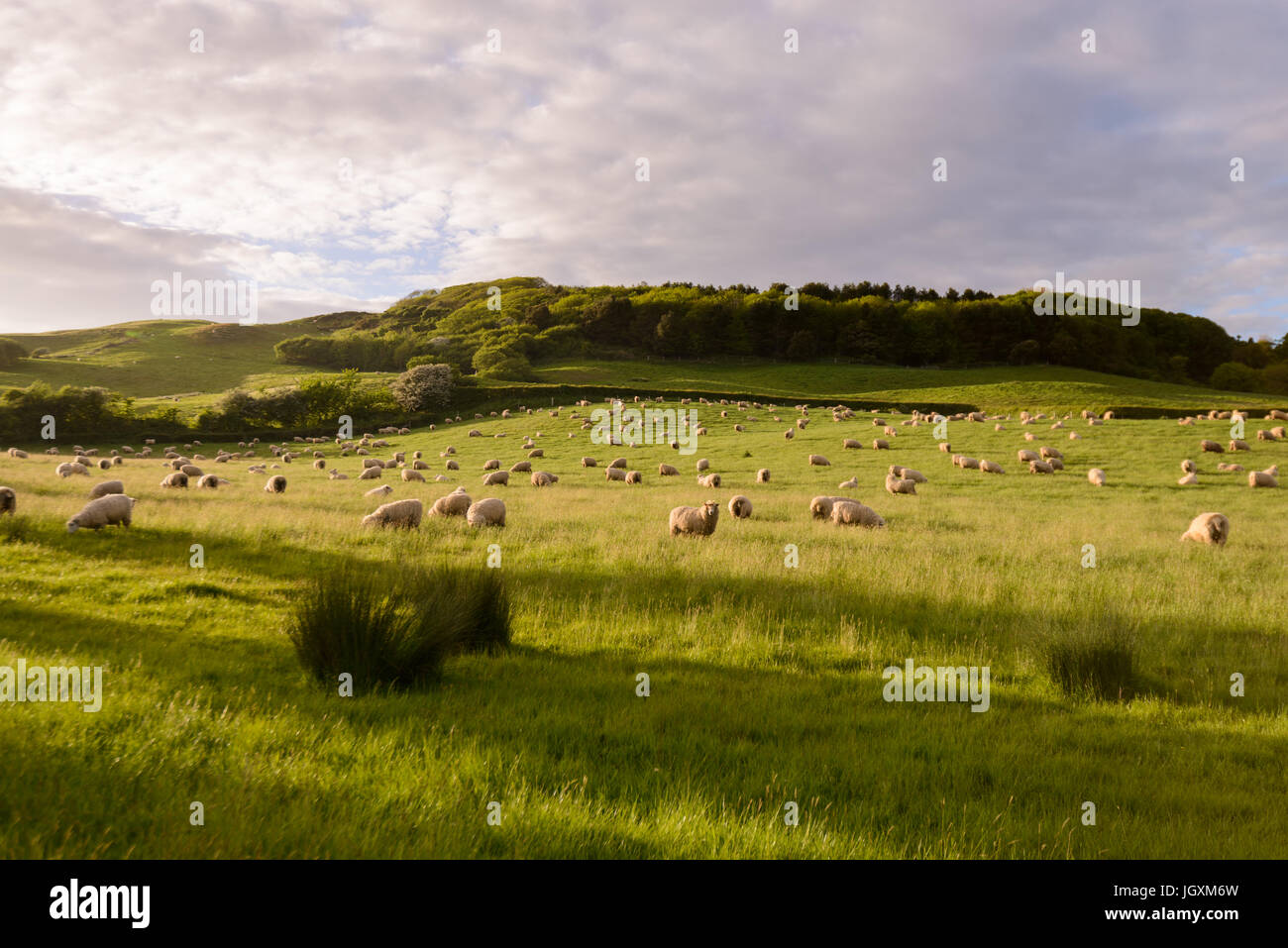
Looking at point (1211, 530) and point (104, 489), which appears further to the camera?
point (104, 489)

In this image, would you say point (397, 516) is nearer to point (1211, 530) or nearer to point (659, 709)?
point (659, 709)

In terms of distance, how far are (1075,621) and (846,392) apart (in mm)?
72899

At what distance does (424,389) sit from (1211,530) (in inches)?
2491

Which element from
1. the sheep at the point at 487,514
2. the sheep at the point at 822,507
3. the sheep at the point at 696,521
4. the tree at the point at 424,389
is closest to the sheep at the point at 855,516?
the sheep at the point at 822,507

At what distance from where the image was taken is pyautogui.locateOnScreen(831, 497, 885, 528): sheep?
1736 cm

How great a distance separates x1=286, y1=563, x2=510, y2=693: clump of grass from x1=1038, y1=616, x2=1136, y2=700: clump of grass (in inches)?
256

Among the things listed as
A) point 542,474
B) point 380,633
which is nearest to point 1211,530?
point 380,633

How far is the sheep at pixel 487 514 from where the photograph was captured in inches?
641

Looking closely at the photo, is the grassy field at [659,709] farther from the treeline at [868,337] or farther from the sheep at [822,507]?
the treeline at [868,337]

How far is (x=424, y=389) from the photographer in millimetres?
65438

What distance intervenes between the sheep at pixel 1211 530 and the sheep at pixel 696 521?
38.4 feet

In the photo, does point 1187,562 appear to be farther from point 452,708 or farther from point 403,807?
point 403,807
